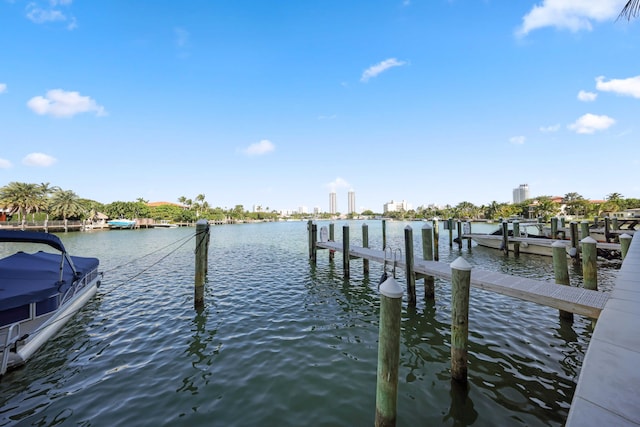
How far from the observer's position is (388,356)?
13.5 feet

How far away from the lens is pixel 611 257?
19.1 meters

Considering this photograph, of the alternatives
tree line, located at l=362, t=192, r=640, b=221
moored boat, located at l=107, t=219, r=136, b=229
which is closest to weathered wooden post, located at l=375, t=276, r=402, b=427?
tree line, located at l=362, t=192, r=640, b=221

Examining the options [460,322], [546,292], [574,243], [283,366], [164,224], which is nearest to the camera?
[460,322]

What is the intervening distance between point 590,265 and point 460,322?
731cm

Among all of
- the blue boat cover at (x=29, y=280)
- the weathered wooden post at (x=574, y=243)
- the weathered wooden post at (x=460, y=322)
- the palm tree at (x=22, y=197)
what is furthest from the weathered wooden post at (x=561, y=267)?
the palm tree at (x=22, y=197)

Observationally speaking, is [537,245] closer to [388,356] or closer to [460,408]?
[460,408]

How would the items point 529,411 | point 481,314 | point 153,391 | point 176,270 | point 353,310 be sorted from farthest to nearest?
point 176,270, point 353,310, point 481,314, point 153,391, point 529,411

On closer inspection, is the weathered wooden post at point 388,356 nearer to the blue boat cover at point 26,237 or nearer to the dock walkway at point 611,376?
the dock walkway at point 611,376

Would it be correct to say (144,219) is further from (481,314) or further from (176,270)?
(481,314)

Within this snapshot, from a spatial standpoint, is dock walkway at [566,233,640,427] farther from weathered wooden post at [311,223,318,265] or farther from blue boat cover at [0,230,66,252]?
weathered wooden post at [311,223,318,265]

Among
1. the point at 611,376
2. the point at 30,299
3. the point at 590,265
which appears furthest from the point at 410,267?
the point at 30,299

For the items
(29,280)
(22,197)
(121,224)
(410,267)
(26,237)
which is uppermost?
(22,197)

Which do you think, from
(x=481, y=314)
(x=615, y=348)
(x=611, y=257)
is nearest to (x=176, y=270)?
(x=481, y=314)

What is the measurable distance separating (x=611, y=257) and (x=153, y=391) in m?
27.8
